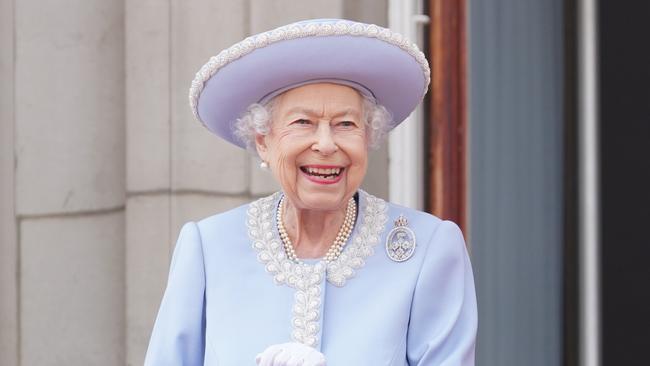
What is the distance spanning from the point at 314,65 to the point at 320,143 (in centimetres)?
18

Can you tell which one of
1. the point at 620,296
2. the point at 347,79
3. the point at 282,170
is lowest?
the point at 620,296

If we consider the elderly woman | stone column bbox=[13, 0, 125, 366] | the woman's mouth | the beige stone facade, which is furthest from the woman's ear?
stone column bbox=[13, 0, 125, 366]

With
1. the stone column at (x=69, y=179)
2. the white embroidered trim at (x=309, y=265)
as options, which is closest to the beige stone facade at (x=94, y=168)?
the stone column at (x=69, y=179)

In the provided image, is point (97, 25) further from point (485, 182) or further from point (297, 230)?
point (297, 230)

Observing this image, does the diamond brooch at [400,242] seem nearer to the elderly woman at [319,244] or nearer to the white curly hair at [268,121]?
the elderly woman at [319,244]

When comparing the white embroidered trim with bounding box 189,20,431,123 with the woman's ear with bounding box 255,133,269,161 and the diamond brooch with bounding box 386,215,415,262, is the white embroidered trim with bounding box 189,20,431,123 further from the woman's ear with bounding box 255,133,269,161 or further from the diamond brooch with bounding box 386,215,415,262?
the diamond brooch with bounding box 386,215,415,262

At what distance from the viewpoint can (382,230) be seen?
2848mm

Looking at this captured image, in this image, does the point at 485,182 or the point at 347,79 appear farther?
→ the point at 485,182

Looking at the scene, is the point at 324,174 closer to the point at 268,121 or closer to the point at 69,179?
the point at 268,121

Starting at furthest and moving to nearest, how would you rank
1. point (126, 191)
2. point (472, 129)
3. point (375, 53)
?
point (126, 191)
point (472, 129)
point (375, 53)

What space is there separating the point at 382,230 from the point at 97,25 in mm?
2488

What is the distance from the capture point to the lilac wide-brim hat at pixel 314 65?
8.63 ft

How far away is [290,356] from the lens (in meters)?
2.54

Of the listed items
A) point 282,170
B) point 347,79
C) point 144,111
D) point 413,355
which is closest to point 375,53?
point 347,79
